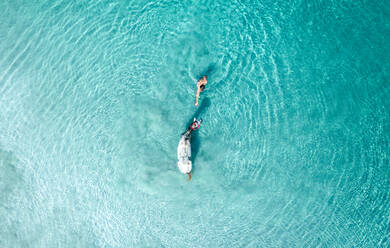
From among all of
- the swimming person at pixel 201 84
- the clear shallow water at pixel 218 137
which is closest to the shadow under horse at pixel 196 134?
the clear shallow water at pixel 218 137

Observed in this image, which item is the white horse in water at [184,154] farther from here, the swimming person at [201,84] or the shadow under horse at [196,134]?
the swimming person at [201,84]

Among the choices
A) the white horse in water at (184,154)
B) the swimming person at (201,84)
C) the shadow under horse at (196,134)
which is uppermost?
the swimming person at (201,84)

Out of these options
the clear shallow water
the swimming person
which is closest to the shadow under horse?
the clear shallow water

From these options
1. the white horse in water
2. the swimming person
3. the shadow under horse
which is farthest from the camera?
the shadow under horse

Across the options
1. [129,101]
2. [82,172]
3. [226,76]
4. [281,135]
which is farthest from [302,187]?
[82,172]

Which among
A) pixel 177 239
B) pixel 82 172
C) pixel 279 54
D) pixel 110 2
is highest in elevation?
pixel 110 2

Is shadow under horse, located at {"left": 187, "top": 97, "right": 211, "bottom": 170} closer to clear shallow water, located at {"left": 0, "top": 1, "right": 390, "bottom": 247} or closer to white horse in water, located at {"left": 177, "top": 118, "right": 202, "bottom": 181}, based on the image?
clear shallow water, located at {"left": 0, "top": 1, "right": 390, "bottom": 247}

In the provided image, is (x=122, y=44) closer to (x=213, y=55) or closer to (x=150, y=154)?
(x=213, y=55)

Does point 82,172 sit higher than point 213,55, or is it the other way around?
point 213,55
